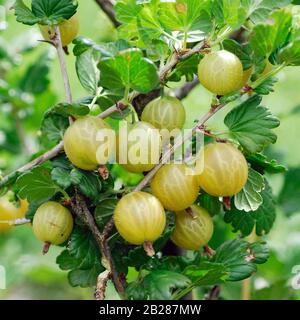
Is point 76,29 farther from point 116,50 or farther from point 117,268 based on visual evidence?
point 117,268

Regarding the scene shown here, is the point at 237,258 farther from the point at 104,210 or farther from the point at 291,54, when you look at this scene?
the point at 291,54

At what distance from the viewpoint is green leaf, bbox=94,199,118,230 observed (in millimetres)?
1009

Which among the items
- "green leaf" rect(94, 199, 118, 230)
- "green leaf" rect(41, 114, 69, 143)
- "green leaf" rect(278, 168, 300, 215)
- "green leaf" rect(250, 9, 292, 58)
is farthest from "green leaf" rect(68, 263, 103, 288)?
"green leaf" rect(278, 168, 300, 215)

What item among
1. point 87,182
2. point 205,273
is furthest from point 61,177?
point 205,273

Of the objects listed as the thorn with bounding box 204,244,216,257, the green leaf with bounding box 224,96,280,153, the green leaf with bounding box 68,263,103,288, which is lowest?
the green leaf with bounding box 68,263,103,288

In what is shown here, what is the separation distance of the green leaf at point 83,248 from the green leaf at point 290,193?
0.74 meters

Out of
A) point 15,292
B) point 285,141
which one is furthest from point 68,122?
point 285,141

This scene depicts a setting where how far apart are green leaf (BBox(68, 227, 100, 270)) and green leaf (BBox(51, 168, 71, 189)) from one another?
0.10 m

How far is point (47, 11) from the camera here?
1.08 meters

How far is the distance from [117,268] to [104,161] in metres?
0.19

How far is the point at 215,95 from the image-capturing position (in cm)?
100

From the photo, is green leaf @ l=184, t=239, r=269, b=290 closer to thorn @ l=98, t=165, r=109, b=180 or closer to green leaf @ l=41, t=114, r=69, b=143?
thorn @ l=98, t=165, r=109, b=180

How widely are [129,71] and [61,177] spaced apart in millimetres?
184

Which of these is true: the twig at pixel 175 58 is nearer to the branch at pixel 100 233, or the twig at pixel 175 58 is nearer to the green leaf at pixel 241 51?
the green leaf at pixel 241 51
